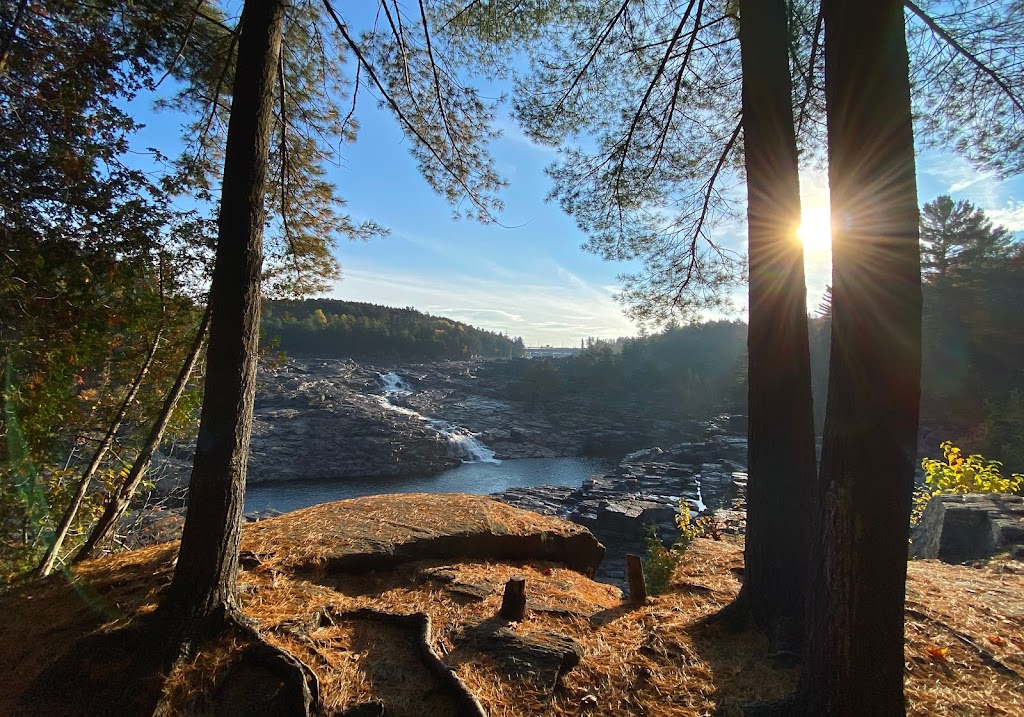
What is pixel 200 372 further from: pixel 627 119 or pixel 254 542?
pixel 627 119

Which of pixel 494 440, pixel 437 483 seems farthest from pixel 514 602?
pixel 494 440

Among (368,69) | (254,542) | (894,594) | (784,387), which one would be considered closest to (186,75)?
(368,69)

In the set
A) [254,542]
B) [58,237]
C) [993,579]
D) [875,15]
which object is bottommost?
[254,542]

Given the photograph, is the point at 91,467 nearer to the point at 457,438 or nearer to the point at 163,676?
the point at 163,676

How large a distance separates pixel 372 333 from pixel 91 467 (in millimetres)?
57843

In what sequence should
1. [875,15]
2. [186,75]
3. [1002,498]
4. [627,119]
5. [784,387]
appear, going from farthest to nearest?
[1002,498] < [627,119] < [186,75] < [784,387] < [875,15]

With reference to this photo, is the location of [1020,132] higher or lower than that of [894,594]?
higher

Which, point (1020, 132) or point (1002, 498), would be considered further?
point (1002, 498)

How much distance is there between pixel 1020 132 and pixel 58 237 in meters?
5.77

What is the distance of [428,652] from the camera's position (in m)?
1.92

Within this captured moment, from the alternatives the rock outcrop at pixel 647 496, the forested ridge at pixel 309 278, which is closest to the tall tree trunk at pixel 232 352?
the forested ridge at pixel 309 278

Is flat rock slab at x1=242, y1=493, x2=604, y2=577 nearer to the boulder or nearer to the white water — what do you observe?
the boulder

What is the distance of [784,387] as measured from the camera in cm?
248

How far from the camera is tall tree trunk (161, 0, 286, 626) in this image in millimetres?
1866
